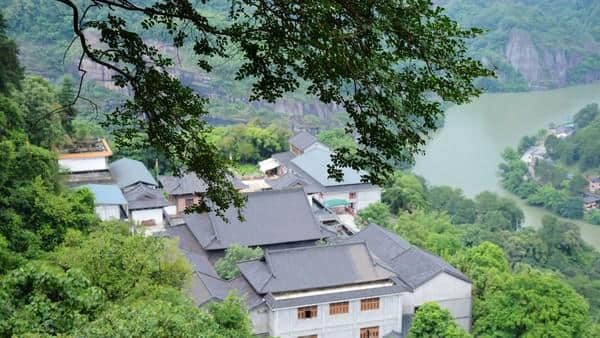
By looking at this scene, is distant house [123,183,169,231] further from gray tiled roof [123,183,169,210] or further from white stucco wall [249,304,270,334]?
white stucco wall [249,304,270,334]

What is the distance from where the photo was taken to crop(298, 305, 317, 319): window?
1060 centimetres

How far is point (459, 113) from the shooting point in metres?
40.1

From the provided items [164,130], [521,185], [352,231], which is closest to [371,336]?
[352,231]

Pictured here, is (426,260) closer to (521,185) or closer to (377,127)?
(377,127)

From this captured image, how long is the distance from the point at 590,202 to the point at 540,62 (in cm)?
2336

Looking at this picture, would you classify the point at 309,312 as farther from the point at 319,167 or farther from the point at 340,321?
the point at 319,167

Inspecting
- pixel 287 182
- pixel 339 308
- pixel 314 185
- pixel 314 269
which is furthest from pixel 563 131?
pixel 339 308

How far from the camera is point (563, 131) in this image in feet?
120

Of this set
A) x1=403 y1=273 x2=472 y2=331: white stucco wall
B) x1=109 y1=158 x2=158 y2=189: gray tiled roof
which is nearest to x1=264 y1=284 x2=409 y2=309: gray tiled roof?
x1=403 y1=273 x2=472 y2=331: white stucco wall

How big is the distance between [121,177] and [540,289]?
8617 mm

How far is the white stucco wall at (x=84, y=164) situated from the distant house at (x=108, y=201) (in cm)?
90

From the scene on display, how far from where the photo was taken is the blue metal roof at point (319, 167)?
1828cm

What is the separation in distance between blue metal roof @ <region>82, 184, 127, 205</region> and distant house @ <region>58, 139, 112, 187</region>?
429 mm

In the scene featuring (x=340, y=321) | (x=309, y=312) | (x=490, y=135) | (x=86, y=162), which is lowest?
(x=340, y=321)
